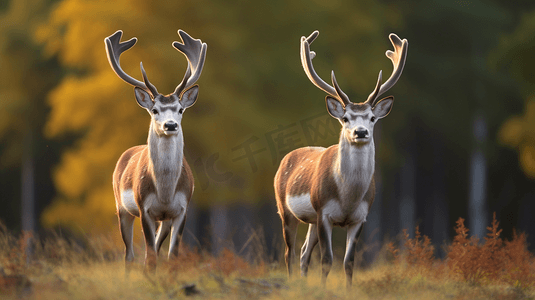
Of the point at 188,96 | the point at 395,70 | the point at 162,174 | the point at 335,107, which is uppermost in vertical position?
the point at 395,70

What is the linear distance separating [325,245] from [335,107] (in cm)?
159

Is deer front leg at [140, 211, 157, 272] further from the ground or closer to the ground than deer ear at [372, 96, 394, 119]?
closer to the ground

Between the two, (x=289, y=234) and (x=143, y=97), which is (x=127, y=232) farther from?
(x=289, y=234)

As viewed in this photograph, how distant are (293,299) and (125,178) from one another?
3.27 m

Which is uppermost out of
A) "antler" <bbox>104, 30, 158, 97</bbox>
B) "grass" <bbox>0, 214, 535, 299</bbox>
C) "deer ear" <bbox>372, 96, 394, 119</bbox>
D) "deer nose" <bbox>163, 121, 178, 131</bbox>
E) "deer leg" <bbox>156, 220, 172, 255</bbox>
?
"antler" <bbox>104, 30, 158, 97</bbox>

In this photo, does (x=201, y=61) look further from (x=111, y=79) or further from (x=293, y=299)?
(x=111, y=79)

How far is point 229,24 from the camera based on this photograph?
44.5ft

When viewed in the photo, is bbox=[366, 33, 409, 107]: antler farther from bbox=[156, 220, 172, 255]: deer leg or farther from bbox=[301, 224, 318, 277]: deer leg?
bbox=[156, 220, 172, 255]: deer leg

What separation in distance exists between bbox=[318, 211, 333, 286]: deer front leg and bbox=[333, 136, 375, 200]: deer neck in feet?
1.25

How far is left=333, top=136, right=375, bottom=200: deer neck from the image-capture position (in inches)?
290

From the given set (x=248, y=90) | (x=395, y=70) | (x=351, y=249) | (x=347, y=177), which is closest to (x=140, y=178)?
(x=347, y=177)

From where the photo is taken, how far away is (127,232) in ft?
28.7

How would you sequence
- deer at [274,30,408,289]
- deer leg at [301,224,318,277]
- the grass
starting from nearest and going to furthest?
the grass < deer at [274,30,408,289] < deer leg at [301,224,318,277]

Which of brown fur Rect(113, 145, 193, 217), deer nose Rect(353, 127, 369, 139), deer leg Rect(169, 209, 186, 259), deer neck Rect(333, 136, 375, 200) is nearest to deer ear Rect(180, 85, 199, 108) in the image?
brown fur Rect(113, 145, 193, 217)
